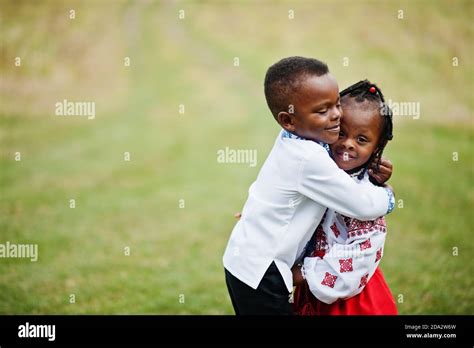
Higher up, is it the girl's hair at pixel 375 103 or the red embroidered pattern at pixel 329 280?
the girl's hair at pixel 375 103

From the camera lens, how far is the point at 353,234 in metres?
2.96

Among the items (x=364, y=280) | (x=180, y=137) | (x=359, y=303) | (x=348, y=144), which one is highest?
(x=180, y=137)

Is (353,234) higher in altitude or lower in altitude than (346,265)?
higher

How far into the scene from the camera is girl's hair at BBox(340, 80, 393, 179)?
291 cm

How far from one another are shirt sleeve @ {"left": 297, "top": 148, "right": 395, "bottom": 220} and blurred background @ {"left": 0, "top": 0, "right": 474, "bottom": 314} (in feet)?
7.79

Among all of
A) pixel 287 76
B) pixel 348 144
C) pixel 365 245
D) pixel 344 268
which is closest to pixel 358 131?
pixel 348 144

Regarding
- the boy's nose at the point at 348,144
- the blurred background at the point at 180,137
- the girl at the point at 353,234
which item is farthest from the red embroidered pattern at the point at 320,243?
the blurred background at the point at 180,137

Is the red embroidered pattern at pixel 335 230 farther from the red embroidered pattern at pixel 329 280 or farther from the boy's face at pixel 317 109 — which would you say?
the boy's face at pixel 317 109

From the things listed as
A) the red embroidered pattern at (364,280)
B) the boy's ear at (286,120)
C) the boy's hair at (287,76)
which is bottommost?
the red embroidered pattern at (364,280)

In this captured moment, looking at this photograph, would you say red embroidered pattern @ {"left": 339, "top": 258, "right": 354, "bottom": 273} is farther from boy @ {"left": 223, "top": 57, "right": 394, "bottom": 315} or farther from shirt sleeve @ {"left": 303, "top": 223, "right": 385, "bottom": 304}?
boy @ {"left": 223, "top": 57, "right": 394, "bottom": 315}

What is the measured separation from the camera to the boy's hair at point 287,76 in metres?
2.77

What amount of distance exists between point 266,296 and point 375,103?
1107mm

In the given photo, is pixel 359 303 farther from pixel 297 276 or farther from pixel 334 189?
pixel 334 189

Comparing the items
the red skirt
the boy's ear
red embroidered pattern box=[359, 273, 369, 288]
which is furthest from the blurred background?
the boy's ear
